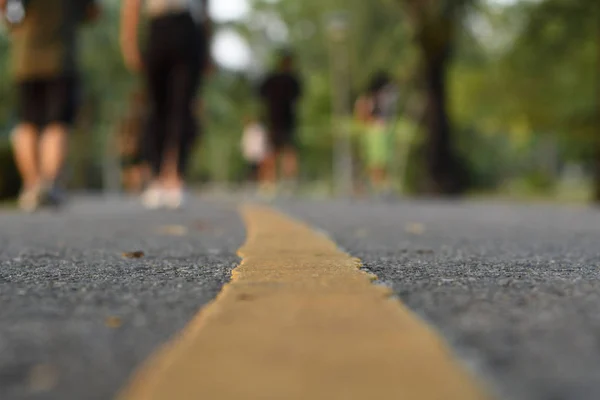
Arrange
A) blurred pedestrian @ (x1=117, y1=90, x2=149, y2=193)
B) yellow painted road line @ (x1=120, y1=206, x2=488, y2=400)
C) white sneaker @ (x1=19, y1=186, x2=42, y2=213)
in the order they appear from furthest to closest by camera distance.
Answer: blurred pedestrian @ (x1=117, y1=90, x2=149, y2=193) → white sneaker @ (x1=19, y1=186, x2=42, y2=213) → yellow painted road line @ (x1=120, y1=206, x2=488, y2=400)

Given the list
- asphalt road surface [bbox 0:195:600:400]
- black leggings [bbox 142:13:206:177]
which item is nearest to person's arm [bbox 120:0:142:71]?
black leggings [bbox 142:13:206:177]

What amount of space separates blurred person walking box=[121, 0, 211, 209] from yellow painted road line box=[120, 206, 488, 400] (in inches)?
258

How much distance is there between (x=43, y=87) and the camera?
9.26 meters

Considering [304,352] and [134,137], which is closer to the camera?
[304,352]

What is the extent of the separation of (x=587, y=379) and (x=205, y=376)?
73 centimetres

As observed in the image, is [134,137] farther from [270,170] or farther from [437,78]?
[437,78]

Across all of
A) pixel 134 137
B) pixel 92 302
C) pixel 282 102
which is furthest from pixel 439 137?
pixel 92 302

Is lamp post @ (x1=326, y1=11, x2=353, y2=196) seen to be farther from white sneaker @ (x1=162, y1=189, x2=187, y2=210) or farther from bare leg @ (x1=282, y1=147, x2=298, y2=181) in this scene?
white sneaker @ (x1=162, y1=189, x2=187, y2=210)

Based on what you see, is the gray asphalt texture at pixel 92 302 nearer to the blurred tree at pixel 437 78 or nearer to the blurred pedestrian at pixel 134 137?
the blurred tree at pixel 437 78

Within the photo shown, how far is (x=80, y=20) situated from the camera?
955cm

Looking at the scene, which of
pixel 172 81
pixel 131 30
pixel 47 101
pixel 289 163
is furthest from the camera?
pixel 289 163

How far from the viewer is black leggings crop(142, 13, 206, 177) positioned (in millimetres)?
9453

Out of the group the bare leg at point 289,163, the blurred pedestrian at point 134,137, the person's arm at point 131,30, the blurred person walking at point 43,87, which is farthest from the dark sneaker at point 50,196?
the blurred pedestrian at point 134,137

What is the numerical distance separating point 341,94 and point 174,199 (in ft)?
71.0
